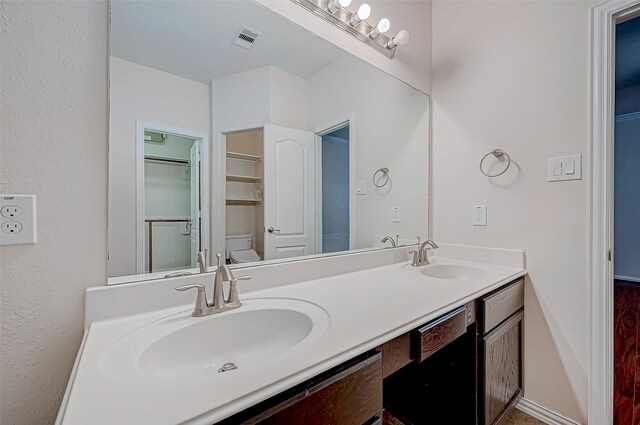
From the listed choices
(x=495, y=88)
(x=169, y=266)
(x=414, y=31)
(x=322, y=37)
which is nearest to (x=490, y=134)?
(x=495, y=88)

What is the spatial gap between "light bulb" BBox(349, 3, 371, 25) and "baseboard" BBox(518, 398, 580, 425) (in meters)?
2.14

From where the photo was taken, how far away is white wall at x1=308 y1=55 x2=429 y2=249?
4.86 feet

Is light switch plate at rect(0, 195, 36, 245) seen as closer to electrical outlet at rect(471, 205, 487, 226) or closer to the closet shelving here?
the closet shelving

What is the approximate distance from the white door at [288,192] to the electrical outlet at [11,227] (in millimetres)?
738

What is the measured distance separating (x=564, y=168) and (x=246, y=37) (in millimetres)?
1577

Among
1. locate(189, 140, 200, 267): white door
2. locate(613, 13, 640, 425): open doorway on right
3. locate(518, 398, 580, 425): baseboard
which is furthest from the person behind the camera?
locate(613, 13, 640, 425): open doorway on right

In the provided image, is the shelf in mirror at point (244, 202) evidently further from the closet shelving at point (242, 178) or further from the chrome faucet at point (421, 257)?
the chrome faucet at point (421, 257)

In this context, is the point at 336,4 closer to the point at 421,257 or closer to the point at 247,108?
the point at 247,108

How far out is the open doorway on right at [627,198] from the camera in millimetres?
2279

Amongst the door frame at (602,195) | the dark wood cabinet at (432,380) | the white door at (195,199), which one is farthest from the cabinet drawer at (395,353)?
the door frame at (602,195)

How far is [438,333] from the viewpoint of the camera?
3.11 ft

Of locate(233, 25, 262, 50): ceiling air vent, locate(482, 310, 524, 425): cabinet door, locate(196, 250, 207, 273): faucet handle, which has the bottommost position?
locate(482, 310, 524, 425): cabinet door

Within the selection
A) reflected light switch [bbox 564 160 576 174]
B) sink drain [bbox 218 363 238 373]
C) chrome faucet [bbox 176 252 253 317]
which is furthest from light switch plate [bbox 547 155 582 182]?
sink drain [bbox 218 363 238 373]

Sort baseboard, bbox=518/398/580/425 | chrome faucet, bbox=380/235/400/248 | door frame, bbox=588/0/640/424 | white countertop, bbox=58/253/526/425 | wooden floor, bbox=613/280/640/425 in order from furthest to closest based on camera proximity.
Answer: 1. chrome faucet, bbox=380/235/400/248
2. wooden floor, bbox=613/280/640/425
3. baseboard, bbox=518/398/580/425
4. door frame, bbox=588/0/640/424
5. white countertop, bbox=58/253/526/425
